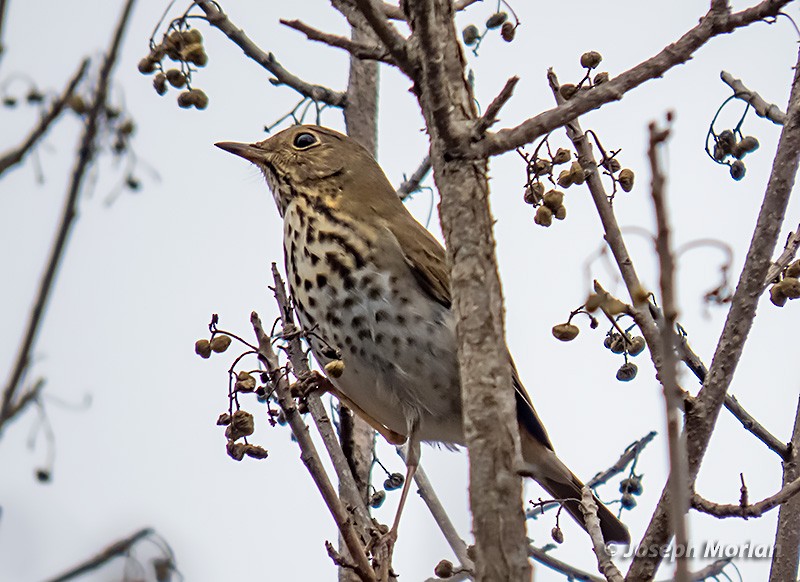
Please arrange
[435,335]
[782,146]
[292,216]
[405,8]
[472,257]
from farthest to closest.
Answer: [292,216], [435,335], [782,146], [405,8], [472,257]

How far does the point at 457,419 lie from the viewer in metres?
5.09

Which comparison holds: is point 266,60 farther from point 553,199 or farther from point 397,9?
point 553,199

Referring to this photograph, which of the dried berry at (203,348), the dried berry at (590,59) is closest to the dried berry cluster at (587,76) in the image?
the dried berry at (590,59)

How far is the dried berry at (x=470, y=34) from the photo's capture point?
5.25 meters

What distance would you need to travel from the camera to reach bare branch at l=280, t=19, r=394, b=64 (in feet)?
9.95

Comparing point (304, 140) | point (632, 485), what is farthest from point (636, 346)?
Answer: point (304, 140)

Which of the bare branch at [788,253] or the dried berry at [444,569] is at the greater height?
the bare branch at [788,253]

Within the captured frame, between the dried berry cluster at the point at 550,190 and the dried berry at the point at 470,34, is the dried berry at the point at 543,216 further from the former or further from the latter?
the dried berry at the point at 470,34

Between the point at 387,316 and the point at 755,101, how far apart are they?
5.60ft

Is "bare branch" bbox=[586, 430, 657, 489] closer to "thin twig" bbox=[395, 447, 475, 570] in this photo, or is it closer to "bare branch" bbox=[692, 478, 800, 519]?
"thin twig" bbox=[395, 447, 475, 570]

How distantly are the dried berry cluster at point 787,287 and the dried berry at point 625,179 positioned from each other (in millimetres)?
589

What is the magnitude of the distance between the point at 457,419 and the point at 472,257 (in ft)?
7.63

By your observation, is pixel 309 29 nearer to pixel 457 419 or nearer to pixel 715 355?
pixel 715 355

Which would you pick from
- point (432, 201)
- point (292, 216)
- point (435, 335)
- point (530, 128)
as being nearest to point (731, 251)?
point (530, 128)
